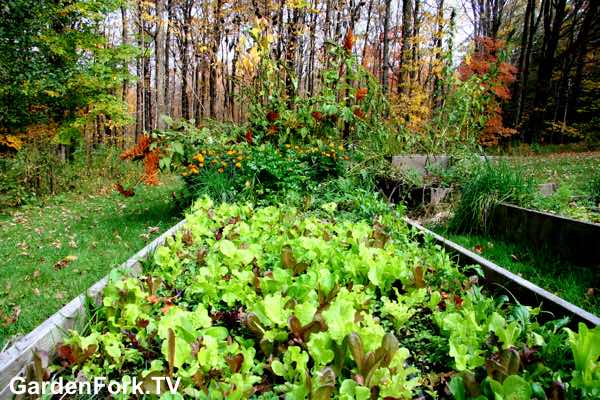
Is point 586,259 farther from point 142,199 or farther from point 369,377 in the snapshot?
point 142,199

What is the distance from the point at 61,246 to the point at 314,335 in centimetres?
389

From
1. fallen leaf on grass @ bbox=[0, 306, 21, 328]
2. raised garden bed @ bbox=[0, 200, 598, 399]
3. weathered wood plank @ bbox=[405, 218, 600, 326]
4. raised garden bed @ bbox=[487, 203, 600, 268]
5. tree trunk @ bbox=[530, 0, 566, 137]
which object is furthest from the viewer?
tree trunk @ bbox=[530, 0, 566, 137]

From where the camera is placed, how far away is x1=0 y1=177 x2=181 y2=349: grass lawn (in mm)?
2533

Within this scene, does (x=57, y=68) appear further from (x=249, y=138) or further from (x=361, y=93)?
(x=361, y=93)

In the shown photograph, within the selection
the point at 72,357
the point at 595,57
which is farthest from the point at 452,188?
the point at 595,57

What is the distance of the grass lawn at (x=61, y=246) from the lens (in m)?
2.53

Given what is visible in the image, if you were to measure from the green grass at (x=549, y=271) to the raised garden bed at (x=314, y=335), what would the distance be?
645 mm

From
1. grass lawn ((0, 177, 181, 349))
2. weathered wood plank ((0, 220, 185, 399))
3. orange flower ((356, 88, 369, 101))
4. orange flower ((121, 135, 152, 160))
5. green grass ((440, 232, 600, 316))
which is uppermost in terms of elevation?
orange flower ((356, 88, 369, 101))

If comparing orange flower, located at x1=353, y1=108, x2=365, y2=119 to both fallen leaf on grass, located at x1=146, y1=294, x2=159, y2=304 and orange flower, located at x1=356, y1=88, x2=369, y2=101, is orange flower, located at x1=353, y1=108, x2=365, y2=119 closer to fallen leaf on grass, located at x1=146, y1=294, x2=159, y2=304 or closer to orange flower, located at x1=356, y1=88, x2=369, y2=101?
orange flower, located at x1=356, y1=88, x2=369, y2=101

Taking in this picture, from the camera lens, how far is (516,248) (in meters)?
3.01

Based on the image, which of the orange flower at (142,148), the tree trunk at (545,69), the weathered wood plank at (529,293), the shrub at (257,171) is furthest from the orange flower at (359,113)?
the tree trunk at (545,69)

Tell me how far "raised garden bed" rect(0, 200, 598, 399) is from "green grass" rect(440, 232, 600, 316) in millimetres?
645

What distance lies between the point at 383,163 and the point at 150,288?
3948 mm

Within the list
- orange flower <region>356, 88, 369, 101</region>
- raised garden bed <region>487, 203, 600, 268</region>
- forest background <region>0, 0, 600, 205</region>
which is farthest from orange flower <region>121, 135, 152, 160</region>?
raised garden bed <region>487, 203, 600, 268</region>
